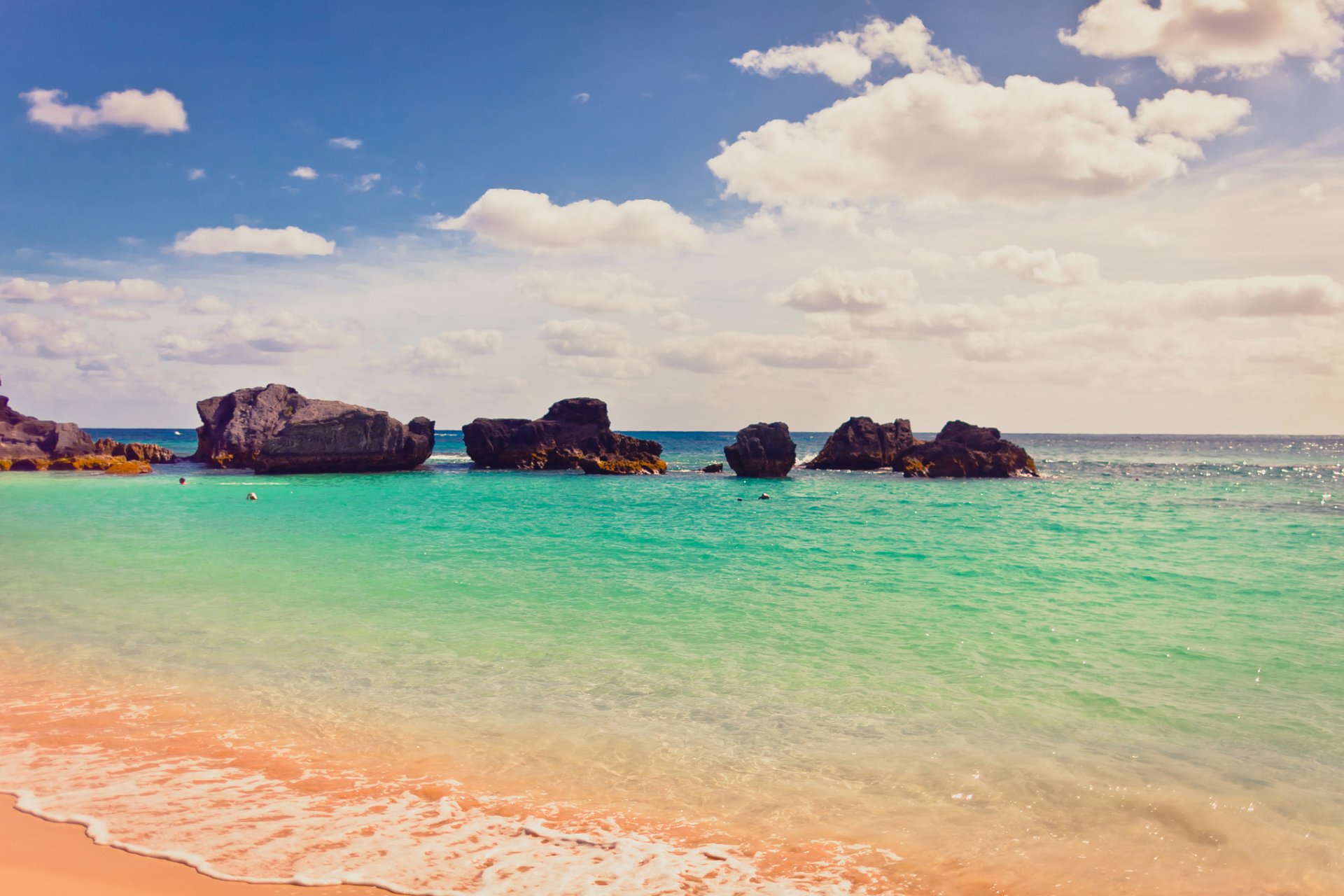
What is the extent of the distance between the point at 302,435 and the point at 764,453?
4465 cm

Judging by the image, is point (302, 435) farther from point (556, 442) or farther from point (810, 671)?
point (810, 671)

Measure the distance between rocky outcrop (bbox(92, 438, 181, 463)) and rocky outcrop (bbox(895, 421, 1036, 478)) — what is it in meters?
83.6

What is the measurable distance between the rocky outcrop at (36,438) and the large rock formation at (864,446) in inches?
3114

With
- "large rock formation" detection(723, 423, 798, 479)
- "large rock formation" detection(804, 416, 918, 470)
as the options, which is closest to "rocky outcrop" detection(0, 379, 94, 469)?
"large rock formation" detection(723, 423, 798, 479)

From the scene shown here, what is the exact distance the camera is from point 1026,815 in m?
7.45

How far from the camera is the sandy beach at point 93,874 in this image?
218 inches

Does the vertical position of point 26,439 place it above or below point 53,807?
above

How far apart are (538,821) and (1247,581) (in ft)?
70.6

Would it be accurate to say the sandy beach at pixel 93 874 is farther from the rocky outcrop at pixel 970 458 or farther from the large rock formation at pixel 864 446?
the large rock formation at pixel 864 446

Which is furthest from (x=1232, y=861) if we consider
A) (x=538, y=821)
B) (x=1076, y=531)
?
(x=1076, y=531)

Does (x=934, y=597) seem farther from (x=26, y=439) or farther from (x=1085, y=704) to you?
(x=26, y=439)

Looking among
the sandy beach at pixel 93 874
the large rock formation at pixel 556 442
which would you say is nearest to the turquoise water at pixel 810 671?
the sandy beach at pixel 93 874

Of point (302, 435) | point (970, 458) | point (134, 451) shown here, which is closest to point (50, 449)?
point (134, 451)

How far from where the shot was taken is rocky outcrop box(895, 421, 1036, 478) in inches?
2906
